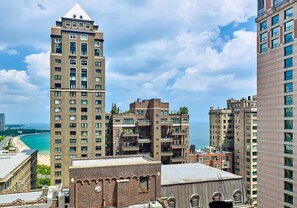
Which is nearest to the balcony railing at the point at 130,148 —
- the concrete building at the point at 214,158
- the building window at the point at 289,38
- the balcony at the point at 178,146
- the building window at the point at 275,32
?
the balcony at the point at 178,146

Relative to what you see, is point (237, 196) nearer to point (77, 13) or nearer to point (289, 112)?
point (289, 112)

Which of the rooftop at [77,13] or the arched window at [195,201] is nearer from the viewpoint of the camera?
the arched window at [195,201]

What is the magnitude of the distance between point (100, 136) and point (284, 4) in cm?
5318

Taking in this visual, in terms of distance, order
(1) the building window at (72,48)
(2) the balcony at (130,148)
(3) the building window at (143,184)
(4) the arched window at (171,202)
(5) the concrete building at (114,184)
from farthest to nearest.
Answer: (2) the balcony at (130,148) → (1) the building window at (72,48) → (4) the arched window at (171,202) → (3) the building window at (143,184) → (5) the concrete building at (114,184)

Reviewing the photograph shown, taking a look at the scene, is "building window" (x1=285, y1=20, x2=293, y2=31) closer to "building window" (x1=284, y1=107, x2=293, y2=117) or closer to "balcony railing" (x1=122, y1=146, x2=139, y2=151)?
"building window" (x1=284, y1=107, x2=293, y2=117)

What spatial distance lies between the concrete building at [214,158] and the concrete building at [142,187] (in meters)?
49.0

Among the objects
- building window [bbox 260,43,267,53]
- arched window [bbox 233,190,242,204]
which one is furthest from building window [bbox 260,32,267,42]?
arched window [bbox 233,190,242,204]

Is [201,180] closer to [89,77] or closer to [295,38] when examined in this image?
[295,38]

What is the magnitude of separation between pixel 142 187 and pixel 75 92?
4528 cm

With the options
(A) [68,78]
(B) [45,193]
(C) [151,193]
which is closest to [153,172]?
(C) [151,193]

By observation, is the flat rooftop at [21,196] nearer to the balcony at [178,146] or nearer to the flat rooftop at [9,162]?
the flat rooftop at [9,162]

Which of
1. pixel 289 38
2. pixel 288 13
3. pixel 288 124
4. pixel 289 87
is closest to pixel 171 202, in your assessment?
pixel 288 124

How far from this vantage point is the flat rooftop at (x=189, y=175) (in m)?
27.0

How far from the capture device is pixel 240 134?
3189 inches
